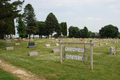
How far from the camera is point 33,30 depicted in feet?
174

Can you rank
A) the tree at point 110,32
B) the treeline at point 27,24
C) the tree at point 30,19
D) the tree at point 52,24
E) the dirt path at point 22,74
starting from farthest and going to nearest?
the tree at point 110,32 < the tree at point 52,24 < the tree at point 30,19 < the treeline at point 27,24 < the dirt path at point 22,74

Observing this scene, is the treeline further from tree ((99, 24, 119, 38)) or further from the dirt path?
the dirt path

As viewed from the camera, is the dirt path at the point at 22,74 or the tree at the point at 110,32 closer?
the dirt path at the point at 22,74

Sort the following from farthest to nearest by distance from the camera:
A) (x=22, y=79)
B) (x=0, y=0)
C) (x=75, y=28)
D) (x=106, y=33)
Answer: (x=75, y=28), (x=106, y=33), (x=0, y=0), (x=22, y=79)

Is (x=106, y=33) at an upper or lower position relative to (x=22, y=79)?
upper

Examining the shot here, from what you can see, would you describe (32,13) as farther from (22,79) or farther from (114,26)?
(114,26)

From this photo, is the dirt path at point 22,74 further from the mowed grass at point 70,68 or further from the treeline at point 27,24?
the treeline at point 27,24

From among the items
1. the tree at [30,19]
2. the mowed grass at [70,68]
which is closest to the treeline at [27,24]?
the tree at [30,19]

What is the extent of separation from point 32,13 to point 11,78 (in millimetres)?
54004

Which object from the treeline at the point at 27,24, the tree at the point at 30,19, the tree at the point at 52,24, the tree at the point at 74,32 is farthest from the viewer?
the tree at the point at 74,32

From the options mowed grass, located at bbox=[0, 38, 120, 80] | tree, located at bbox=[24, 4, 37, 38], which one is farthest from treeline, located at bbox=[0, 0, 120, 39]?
mowed grass, located at bbox=[0, 38, 120, 80]

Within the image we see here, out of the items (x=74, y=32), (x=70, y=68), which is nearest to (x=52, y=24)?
(x=74, y=32)

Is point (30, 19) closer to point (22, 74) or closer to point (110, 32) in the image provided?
point (22, 74)

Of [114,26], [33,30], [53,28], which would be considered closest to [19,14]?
[33,30]
